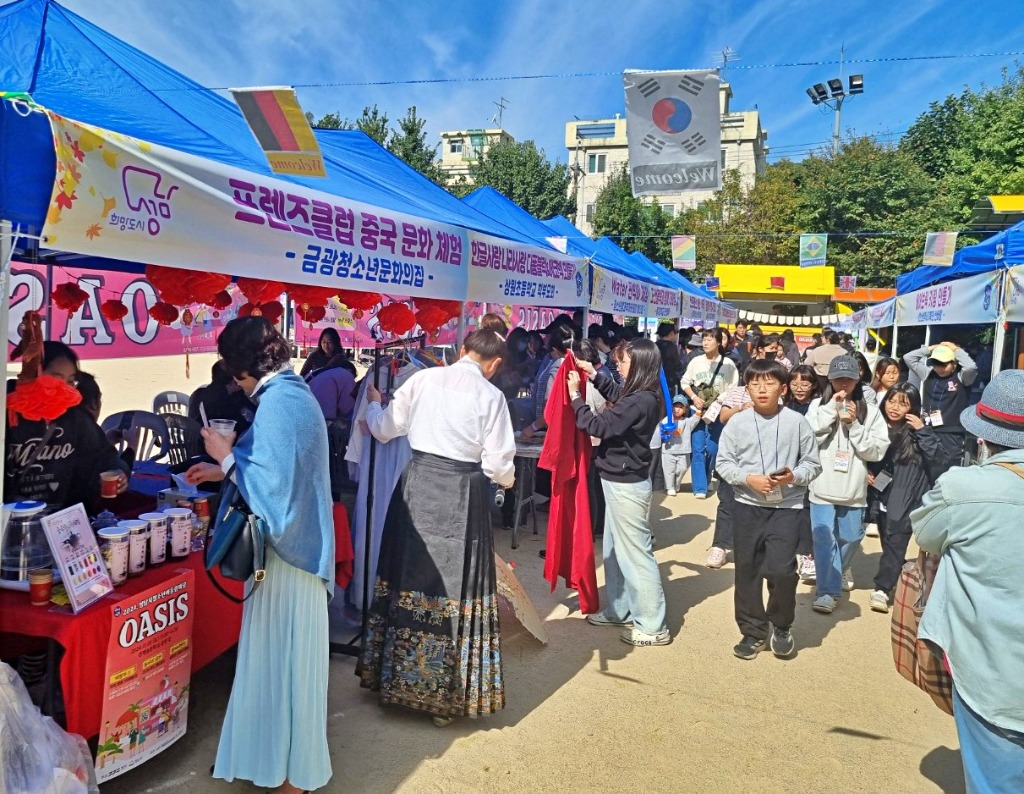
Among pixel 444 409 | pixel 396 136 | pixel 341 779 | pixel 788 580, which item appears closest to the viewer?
pixel 341 779

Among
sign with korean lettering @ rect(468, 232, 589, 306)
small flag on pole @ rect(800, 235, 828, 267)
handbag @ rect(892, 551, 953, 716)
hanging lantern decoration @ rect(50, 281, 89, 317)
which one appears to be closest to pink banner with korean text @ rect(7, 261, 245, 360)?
hanging lantern decoration @ rect(50, 281, 89, 317)

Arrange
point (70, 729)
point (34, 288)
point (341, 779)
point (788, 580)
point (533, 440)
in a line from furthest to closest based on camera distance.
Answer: point (533, 440), point (34, 288), point (788, 580), point (341, 779), point (70, 729)

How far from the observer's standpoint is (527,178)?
2577 centimetres

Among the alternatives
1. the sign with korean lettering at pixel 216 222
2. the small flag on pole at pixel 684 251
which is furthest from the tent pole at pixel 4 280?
the small flag on pole at pixel 684 251

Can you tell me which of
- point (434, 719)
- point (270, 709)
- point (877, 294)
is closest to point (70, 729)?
point (270, 709)

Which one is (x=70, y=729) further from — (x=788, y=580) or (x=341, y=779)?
(x=788, y=580)

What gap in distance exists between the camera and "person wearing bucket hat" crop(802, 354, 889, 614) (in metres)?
4.58

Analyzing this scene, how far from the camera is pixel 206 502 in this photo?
314cm

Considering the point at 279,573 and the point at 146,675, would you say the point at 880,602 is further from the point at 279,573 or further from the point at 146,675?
the point at 146,675

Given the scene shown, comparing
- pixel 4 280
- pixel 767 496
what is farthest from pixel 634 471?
pixel 4 280

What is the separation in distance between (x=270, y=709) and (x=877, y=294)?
2719cm

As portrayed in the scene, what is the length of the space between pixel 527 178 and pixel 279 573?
82.0 ft

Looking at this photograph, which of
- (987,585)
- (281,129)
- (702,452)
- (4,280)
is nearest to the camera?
(4,280)

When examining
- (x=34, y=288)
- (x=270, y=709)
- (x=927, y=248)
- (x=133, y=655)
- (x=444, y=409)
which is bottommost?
(x=270, y=709)
